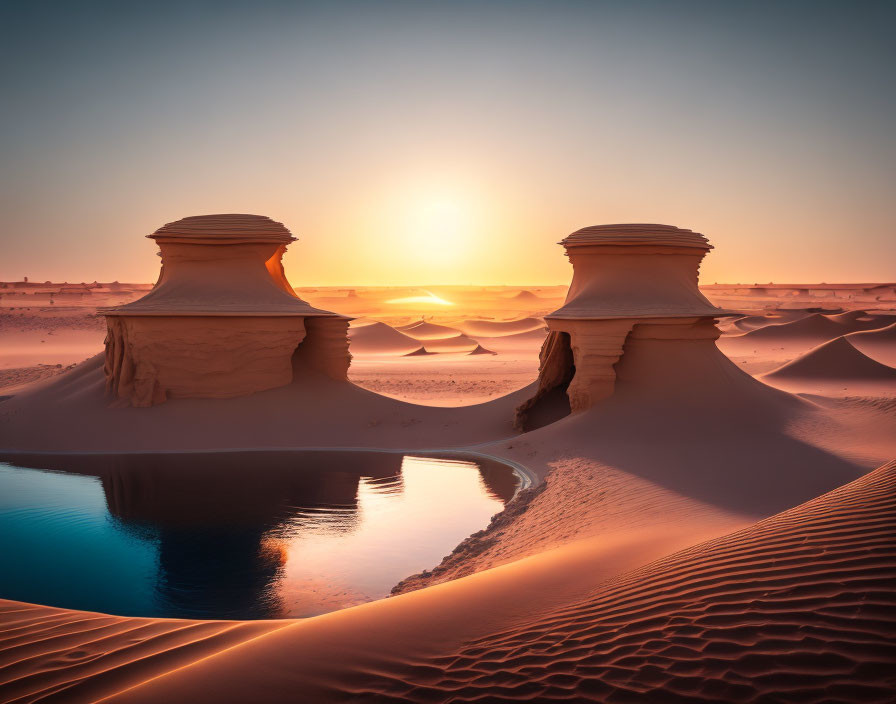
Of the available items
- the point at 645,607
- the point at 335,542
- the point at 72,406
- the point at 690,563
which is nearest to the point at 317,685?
the point at 645,607

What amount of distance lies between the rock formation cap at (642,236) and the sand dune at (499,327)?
35549mm

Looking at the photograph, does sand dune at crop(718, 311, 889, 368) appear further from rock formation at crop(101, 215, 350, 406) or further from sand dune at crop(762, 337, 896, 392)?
rock formation at crop(101, 215, 350, 406)

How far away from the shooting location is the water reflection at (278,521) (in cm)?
809

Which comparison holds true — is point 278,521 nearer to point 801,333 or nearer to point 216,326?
point 216,326

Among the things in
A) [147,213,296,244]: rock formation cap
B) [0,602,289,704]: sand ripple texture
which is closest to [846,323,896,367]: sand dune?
[147,213,296,244]: rock formation cap

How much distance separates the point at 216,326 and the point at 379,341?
90.2ft

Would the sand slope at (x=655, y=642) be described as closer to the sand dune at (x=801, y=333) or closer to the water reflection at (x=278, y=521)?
the water reflection at (x=278, y=521)

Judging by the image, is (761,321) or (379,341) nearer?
(379,341)

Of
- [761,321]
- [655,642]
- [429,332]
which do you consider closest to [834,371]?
[655,642]

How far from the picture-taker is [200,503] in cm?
1179

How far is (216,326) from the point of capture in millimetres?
17344

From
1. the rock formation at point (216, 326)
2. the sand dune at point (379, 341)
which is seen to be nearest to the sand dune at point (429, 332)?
the sand dune at point (379, 341)

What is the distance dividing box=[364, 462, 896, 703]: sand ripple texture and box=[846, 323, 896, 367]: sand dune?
30.9 metres

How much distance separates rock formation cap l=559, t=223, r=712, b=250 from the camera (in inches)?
671
